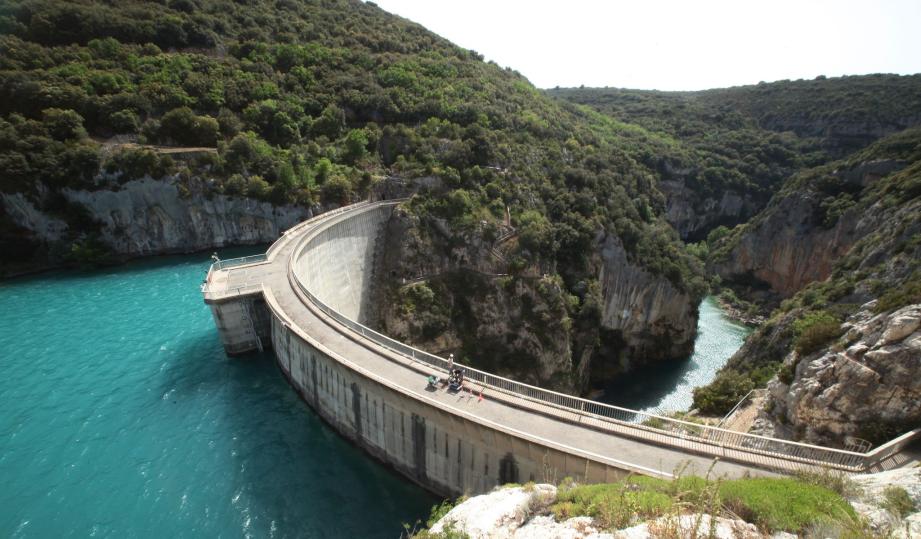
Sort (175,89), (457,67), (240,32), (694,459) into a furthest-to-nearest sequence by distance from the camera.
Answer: (457,67), (240,32), (175,89), (694,459)

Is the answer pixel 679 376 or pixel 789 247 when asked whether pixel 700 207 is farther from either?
pixel 679 376

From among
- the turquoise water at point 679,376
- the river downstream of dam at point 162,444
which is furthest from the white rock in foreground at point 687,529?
the turquoise water at point 679,376

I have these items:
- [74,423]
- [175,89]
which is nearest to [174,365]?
[74,423]

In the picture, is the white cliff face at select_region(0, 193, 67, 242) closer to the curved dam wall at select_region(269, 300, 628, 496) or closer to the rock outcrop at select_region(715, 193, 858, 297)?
the curved dam wall at select_region(269, 300, 628, 496)

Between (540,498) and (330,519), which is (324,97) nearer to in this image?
(330,519)

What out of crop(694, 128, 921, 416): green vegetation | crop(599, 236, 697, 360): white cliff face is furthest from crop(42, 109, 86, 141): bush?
crop(694, 128, 921, 416): green vegetation

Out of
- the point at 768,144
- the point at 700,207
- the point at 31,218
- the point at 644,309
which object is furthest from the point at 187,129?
the point at 768,144
